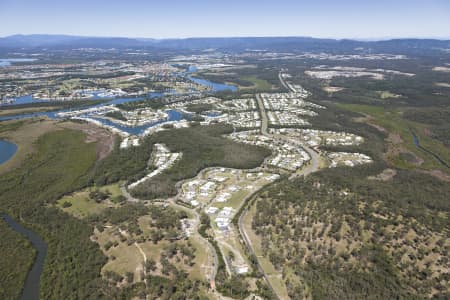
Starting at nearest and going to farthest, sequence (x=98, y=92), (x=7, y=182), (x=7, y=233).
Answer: (x=7, y=233)
(x=7, y=182)
(x=98, y=92)

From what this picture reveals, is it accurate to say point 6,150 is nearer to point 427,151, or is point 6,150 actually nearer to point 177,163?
point 177,163

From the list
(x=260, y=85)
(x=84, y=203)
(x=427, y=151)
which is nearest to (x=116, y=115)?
(x=84, y=203)

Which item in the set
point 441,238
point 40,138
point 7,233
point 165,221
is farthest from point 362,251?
point 40,138

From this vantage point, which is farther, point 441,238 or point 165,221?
point 165,221

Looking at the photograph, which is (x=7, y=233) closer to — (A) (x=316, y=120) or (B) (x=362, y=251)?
(B) (x=362, y=251)

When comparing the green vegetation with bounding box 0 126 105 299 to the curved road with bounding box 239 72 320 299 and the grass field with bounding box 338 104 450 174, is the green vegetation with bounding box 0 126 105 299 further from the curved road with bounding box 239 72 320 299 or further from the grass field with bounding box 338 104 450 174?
the grass field with bounding box 338 104 450 174

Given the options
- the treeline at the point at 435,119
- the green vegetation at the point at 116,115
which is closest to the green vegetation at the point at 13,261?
the green vegetation at the point at 116,115
